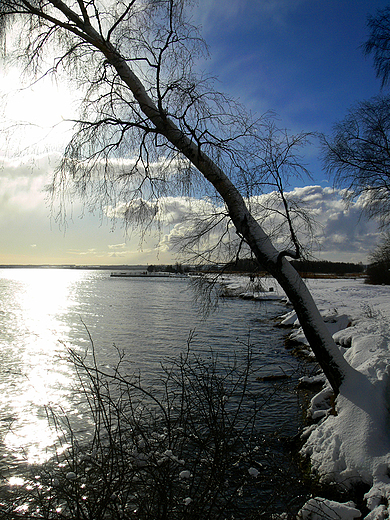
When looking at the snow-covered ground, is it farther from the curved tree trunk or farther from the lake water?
the lake water

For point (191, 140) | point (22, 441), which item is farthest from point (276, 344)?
point (191, 140)

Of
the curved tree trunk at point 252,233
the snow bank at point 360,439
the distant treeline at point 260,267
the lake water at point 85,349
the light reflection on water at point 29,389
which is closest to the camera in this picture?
the snow bank at point 360,439

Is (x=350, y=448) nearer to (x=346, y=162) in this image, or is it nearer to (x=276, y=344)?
(x=346, y=162)

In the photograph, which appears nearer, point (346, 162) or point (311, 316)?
point (311, 316)

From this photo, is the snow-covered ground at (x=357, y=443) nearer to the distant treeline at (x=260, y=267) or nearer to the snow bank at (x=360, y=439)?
the snow bank at (x=360, y=439)

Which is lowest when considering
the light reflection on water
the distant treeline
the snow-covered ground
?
the light reflection on water

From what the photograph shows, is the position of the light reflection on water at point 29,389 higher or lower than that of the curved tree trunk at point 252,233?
lower

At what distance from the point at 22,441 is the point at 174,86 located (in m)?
6.91

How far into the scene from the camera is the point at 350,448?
455cm

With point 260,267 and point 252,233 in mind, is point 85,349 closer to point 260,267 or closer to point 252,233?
point 260,267

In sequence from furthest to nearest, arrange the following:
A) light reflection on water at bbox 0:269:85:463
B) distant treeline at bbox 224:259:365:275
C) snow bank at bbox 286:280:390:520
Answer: light reflection on water at bbox 0:269:85:463 → distant treeline at bbox 224:259:365:275 → snow bank at bbox 286:280:390:520

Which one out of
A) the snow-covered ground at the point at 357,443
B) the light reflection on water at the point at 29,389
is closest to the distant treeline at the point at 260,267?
the snow-covered ground at the point at 357,443

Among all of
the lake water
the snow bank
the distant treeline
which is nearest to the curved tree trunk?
the snow bank

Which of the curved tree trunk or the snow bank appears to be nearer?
the snow bank
